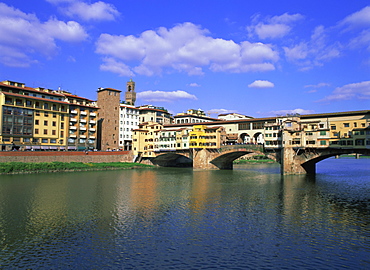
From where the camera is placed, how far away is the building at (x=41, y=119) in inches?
3280

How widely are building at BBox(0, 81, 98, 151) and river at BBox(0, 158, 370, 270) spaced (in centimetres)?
4775

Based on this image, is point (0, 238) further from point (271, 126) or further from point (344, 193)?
point (271, 126)

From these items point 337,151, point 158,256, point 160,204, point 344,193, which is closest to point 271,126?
point 337,151

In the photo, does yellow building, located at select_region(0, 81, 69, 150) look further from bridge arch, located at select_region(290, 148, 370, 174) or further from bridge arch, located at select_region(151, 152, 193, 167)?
bridge arch, located at select_region(290, 148, 370, 174)

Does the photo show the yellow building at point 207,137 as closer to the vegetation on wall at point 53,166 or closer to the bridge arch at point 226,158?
the bridge arch at point 226,158

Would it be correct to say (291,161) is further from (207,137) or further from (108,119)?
(108,119)

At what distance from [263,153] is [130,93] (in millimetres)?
83398

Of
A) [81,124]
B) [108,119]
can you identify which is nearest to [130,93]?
[108,119]

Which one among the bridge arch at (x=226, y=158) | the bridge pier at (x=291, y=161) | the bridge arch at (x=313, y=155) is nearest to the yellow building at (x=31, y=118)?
the bridge arch at (x=226, y=158)

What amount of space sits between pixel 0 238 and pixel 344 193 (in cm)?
4332

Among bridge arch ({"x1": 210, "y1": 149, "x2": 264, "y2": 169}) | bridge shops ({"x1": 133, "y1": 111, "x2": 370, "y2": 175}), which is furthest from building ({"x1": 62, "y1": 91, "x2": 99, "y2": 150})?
bridge arch ({"x1": 210, "y1": 149, "x2": 264, "y2": 169})

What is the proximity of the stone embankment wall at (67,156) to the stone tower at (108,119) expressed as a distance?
10.9 meters

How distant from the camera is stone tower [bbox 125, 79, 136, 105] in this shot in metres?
143

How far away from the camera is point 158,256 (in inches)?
810
